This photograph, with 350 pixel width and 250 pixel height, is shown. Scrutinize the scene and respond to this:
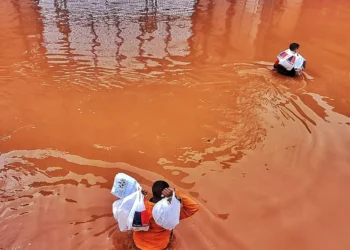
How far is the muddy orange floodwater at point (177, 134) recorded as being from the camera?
11.5 feet

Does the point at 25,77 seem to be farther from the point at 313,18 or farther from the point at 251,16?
the point at 313,18

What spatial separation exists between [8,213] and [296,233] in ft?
9.74

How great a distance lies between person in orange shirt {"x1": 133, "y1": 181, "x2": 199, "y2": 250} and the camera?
2.81 m

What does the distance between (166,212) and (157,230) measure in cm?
32

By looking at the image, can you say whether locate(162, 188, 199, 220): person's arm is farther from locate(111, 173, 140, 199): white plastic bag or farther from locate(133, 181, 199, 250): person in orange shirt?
locate(111, 173, 140, 199): white plastic bag

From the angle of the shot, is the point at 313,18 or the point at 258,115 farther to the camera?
the point at 313,18

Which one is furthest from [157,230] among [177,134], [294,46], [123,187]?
[294,46]

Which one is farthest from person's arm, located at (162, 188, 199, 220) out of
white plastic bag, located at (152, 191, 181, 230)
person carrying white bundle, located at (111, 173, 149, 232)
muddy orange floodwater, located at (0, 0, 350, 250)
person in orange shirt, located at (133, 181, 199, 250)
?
muddy orange floodwater, located at (0, 0, 350, 250)

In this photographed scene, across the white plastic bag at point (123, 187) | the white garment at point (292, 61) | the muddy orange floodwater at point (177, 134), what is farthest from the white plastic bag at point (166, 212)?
the white garment at point (292, 61)

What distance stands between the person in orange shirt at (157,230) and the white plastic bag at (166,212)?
11 centimetres

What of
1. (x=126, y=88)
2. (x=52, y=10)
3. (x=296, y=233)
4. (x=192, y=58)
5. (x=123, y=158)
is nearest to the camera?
(x=296, y=233)

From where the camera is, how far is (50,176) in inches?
158

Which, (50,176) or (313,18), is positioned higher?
(313,18)

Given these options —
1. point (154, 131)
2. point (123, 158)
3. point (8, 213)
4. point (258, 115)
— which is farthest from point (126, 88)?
point (8, 213)
